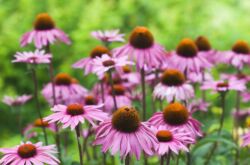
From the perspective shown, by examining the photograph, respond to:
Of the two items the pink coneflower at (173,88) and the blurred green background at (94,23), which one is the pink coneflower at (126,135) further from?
the blurred green background at (94,23)

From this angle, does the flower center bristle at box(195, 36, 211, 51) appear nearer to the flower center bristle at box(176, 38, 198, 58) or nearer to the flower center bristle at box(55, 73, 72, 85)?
the flower center bristle at box(176, 38, 198, 58)

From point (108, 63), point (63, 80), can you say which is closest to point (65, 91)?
point (63, 80)

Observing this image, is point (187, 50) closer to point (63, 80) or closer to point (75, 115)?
point (63, 80)

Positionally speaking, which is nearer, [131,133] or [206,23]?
[131,133]

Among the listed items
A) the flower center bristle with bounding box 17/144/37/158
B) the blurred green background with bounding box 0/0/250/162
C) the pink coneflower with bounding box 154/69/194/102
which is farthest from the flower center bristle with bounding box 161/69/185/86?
the blurred green background with bounding box 0/0/250/162

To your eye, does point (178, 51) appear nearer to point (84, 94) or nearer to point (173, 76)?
point (173, 76)

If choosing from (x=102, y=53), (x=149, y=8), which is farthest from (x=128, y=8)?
(x=102, y=53)
